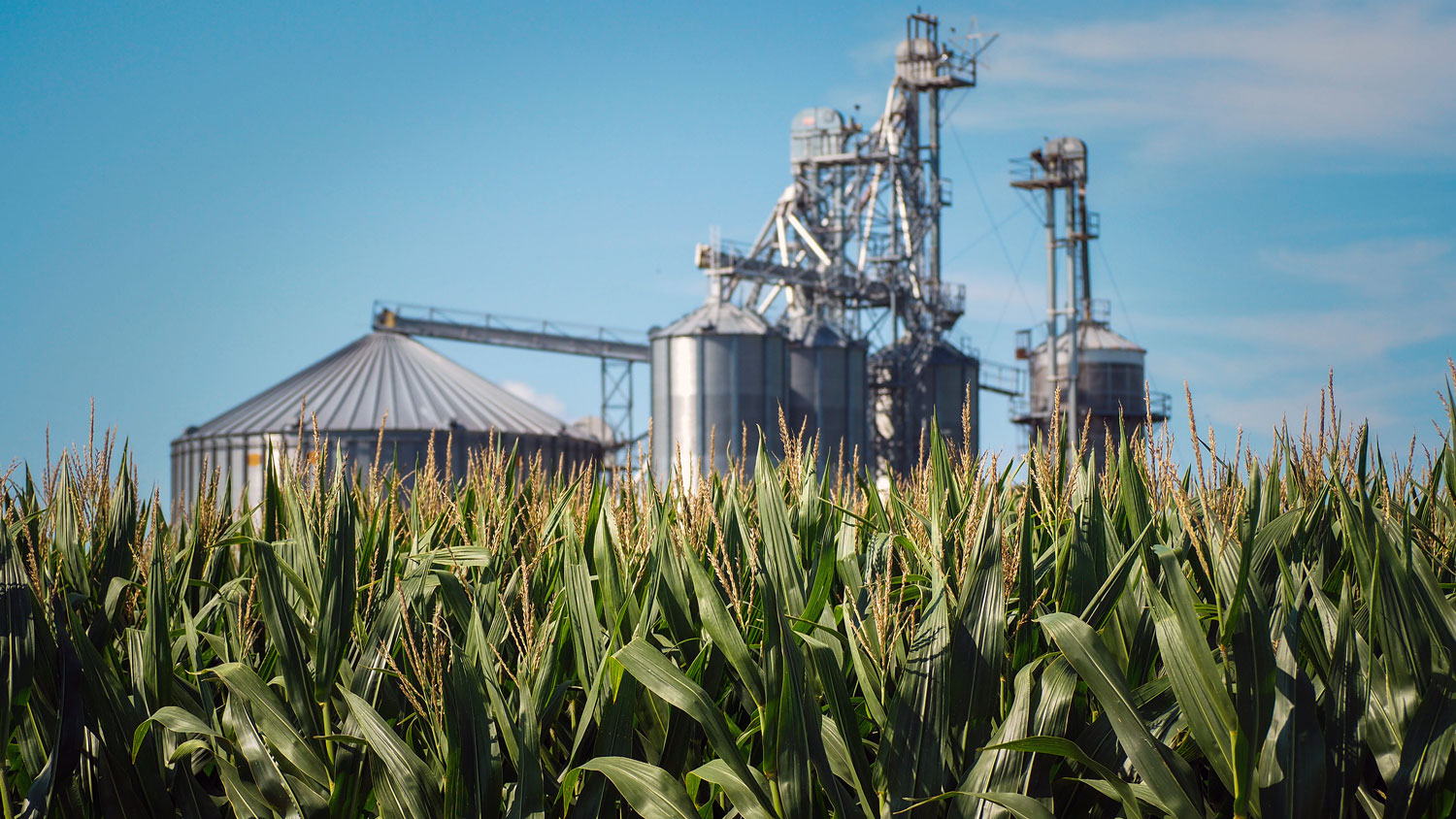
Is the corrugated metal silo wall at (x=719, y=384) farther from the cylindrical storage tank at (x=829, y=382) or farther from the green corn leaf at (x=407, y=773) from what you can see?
the green corn leaf at (x=407, y=773)

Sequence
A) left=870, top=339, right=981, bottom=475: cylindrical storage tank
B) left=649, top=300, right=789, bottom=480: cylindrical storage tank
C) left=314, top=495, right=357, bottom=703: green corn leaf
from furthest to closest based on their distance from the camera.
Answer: left=870, top=339, right=981, bottom=475: cylindrical storage tank → left=649, top=300, right=789, bottom=480: cylindrical storage tank → left=314, top=495, right=357, bottom=703: green corn leaf

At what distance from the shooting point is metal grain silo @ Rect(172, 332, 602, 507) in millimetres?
33531

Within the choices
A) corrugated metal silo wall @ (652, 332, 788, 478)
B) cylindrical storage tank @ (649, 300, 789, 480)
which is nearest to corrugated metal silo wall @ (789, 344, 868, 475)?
cylindrical storage tank @ (649, 300, 789, 480)

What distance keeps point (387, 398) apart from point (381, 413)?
63 cm

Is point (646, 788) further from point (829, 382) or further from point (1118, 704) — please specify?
point (829, 382)

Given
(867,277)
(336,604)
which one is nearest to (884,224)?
(867,277)

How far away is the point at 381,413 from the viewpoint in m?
35.9

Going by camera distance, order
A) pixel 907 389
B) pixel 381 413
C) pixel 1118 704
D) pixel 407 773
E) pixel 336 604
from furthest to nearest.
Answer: pixel 907 389 < pixel 381 413 < pixel 336 604 < pixel 407 773 < pixel 1118 704

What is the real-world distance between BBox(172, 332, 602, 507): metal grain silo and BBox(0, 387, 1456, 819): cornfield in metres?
28.9

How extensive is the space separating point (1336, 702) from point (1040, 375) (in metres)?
42.0

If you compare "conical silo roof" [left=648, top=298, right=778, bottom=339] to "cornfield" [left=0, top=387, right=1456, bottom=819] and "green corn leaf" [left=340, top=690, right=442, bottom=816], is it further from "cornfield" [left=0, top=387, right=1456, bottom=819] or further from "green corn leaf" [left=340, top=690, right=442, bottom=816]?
"green corn leaf" [left=340, top=690, right=442, bottom=816]

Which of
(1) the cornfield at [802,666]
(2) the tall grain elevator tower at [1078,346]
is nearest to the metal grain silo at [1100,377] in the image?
(2) the tall grain elevator tower at [1078,346]

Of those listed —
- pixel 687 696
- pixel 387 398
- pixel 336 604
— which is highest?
pixel 387 398

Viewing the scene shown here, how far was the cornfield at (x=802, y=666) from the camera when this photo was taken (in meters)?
Answer: 2.85
